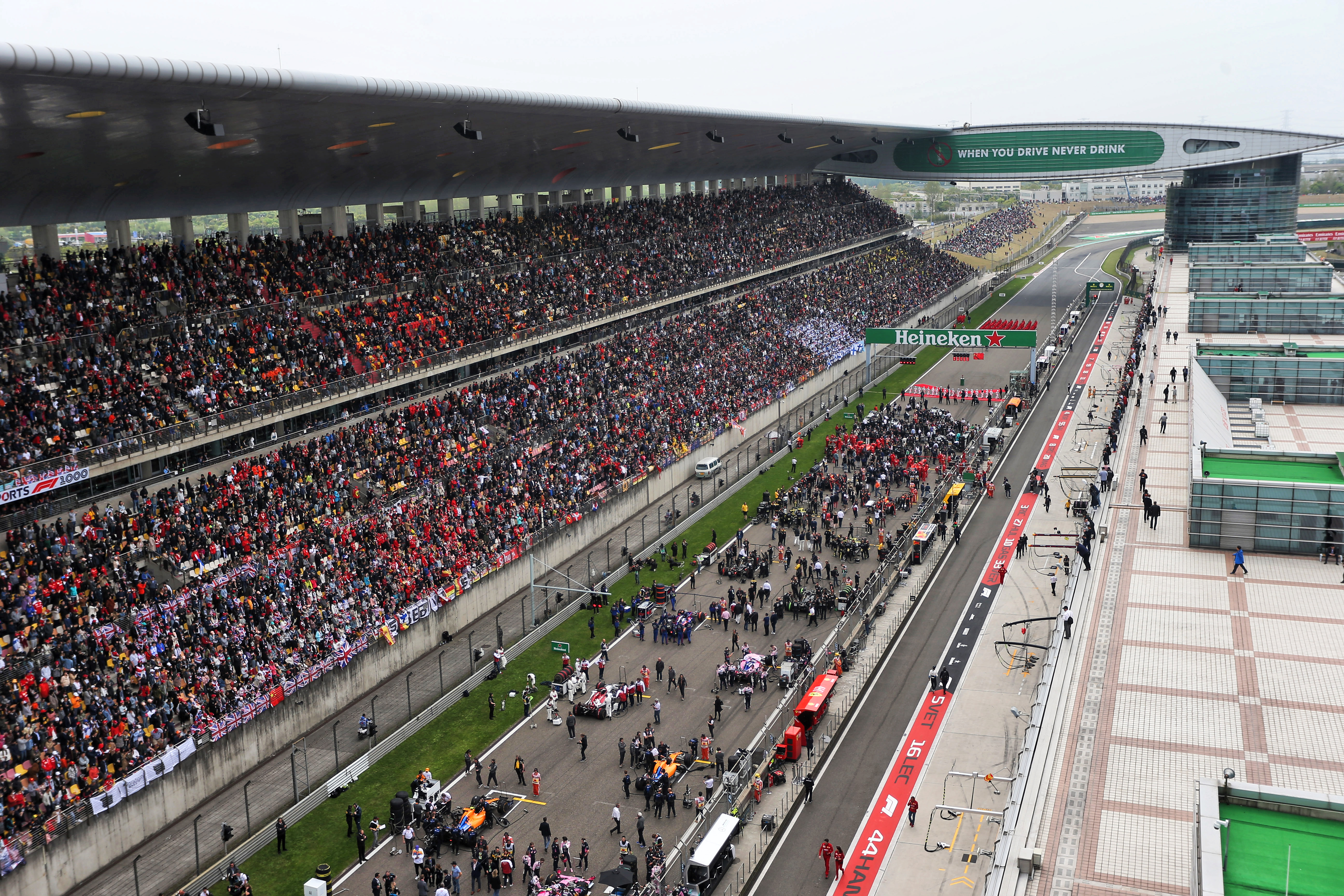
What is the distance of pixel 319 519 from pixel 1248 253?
74921 mm

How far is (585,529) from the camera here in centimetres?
Answer: 4481

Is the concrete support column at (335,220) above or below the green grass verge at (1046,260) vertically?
above

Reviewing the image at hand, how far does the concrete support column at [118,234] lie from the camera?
3738 cm

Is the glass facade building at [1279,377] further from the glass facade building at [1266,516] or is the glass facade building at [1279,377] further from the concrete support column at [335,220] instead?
the concrete support column at [335,220]

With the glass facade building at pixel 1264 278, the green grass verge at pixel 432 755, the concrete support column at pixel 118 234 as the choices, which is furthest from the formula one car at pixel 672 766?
the glass facade building at pixel 1264 278

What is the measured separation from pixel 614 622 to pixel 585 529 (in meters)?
7.33

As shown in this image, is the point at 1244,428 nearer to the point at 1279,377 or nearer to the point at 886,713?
the point at 1279,377

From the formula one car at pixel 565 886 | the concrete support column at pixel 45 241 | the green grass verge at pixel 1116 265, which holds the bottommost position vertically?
the formula one car at pixel 565 886

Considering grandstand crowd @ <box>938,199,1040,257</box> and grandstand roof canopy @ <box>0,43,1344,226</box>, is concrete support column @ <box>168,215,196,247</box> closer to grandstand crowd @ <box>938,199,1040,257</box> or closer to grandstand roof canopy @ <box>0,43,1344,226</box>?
grandstand roof canopy @ <box>0,43,1344,226</box>

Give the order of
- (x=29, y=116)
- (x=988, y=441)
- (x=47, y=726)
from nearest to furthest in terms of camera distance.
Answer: (x=47, y=726) → (x=29, y=116) → (x=988, y=441)

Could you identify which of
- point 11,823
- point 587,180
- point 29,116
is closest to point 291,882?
point 11,823

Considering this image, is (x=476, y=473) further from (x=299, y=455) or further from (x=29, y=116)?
(x=29, y=116)

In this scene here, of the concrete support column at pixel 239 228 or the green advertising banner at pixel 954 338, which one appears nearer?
the concrete support column at pixel 239 228

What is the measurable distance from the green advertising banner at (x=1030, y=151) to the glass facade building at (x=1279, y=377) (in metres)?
47.2
